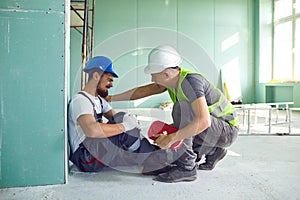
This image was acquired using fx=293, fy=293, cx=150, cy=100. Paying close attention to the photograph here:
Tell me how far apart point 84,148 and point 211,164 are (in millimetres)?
920

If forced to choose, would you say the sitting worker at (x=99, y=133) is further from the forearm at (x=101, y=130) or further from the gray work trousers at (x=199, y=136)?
the gray work trousers at (x=199, y=136)

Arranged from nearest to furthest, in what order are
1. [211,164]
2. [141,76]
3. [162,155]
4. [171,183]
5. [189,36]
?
[171,183] → [162,155] → [211,164] → [141,76] → [189,36]

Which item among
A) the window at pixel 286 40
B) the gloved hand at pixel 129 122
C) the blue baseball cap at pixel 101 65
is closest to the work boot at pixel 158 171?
the gloved hand at pixel 129 122

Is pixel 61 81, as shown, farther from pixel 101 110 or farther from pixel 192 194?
pixel 192 194

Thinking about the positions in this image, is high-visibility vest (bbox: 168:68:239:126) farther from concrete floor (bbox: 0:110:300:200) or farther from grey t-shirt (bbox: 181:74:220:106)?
concrete floor (bbox: 0:110:300:200)

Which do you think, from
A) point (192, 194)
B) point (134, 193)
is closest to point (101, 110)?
point (134, 193)

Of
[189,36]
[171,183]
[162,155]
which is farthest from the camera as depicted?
[189,36]

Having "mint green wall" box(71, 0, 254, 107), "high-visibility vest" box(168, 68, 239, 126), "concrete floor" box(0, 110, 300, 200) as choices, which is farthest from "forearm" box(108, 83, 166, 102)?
"mint green wall" box(71, 0, 254, 107)

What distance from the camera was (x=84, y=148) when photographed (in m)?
1.95

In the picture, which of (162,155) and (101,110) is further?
(101,110)

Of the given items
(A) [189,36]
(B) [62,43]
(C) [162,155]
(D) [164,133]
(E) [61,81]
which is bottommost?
(C) [162,155]

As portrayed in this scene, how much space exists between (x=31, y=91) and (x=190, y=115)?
98 centimetres

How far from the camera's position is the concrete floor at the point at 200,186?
1642 mm

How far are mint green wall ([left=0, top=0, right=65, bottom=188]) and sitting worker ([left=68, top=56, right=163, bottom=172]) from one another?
14 cm
